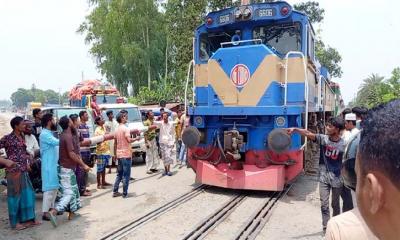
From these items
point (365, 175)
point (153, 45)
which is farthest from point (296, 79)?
point (153, 45)

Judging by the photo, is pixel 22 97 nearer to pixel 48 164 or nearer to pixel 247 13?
pixel 247 13

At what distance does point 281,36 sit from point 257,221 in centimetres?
374

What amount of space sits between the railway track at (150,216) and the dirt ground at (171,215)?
108 mm

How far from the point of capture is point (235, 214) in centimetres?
604

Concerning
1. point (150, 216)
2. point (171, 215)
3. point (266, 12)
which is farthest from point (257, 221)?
point (266, 12)

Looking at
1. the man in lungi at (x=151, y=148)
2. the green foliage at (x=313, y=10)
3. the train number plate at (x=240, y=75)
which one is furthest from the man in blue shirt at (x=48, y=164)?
the green foliage at (x=313, y=10)

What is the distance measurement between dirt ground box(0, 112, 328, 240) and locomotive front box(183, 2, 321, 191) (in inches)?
19.7

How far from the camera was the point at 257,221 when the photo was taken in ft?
18.5

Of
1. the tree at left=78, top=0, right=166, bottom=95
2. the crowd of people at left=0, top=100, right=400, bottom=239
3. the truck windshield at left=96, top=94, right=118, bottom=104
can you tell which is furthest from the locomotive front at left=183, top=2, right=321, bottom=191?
the tree at left=78, top=0, right=166, bottom=95

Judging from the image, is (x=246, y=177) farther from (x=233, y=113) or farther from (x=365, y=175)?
(x=365, y=175)

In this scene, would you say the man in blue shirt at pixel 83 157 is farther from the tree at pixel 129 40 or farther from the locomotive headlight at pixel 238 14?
the tree at pixel 129 40

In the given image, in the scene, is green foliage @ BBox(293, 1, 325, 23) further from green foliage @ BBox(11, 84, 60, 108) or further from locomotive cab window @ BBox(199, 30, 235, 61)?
green foliage @ BBox(11, 84, 60, 108)

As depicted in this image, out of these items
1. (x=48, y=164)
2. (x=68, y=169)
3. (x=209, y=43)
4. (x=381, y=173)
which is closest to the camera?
(x=381, y=173)

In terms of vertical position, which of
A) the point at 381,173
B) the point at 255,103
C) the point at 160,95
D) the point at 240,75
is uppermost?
the point at 160,95
